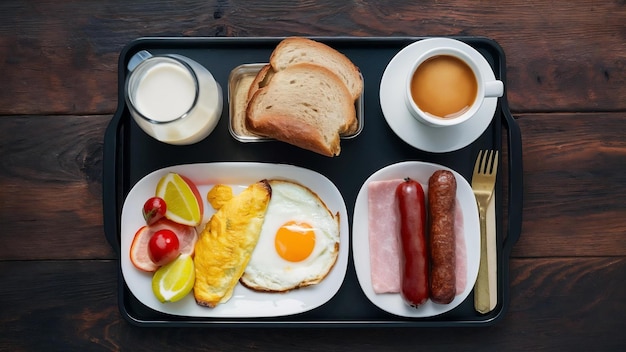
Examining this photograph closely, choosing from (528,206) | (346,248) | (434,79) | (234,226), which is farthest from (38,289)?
(528,206)

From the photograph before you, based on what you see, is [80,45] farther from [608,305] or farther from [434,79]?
[608,305]

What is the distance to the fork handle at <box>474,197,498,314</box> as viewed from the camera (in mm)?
1805

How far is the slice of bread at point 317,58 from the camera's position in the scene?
5.64ft

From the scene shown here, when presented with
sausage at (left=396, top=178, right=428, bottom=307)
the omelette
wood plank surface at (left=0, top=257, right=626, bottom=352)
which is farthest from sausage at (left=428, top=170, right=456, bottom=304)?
the omelette

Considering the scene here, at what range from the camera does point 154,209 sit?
1.71m

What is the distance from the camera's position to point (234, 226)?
1748mm

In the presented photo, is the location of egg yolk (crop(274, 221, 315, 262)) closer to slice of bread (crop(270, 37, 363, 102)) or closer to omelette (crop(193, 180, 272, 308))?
omelette (crop(193, 180, 272, 308))

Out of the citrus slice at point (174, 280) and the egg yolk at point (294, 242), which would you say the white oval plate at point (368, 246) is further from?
the citrus slice at point (174, 280)

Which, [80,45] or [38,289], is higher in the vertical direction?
[80,45]

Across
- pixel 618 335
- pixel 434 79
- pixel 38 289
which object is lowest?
pixel 38 289

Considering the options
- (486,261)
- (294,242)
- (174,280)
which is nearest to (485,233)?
(486,261)

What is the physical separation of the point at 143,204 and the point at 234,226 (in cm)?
29

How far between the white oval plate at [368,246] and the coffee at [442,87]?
0.59 ft

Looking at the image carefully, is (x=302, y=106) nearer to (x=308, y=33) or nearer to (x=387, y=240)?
(x=308, y=33)
